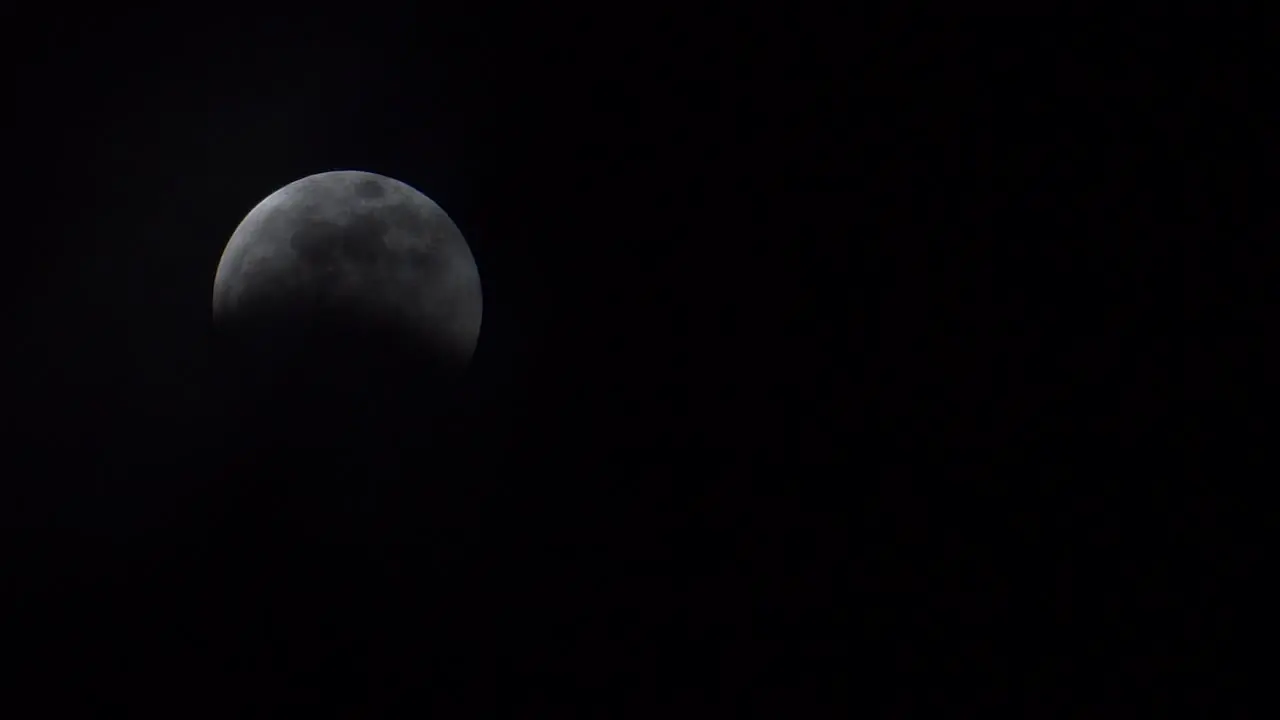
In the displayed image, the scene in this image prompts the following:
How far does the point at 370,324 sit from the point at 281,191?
4.92 feet

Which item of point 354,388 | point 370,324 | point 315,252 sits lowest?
point 354,388

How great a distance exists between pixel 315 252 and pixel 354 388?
3.38 feet

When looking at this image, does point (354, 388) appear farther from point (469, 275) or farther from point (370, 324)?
point (469, 275)

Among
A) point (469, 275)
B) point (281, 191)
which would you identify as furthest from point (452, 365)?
point (281, 191)

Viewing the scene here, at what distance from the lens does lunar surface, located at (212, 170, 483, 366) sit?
725cm

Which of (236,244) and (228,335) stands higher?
A: (236,244)

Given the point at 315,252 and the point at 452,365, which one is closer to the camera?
the point at 315,252

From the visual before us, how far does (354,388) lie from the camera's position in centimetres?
731

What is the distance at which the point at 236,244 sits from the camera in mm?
7816

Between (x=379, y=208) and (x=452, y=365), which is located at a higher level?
(x=379, y=208)

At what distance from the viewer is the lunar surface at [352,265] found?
7254 mm

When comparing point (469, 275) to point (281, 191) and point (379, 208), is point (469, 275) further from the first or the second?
point (281, 191)

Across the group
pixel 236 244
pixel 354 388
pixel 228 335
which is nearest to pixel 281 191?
pixel 236 244

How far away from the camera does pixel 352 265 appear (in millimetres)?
7309
